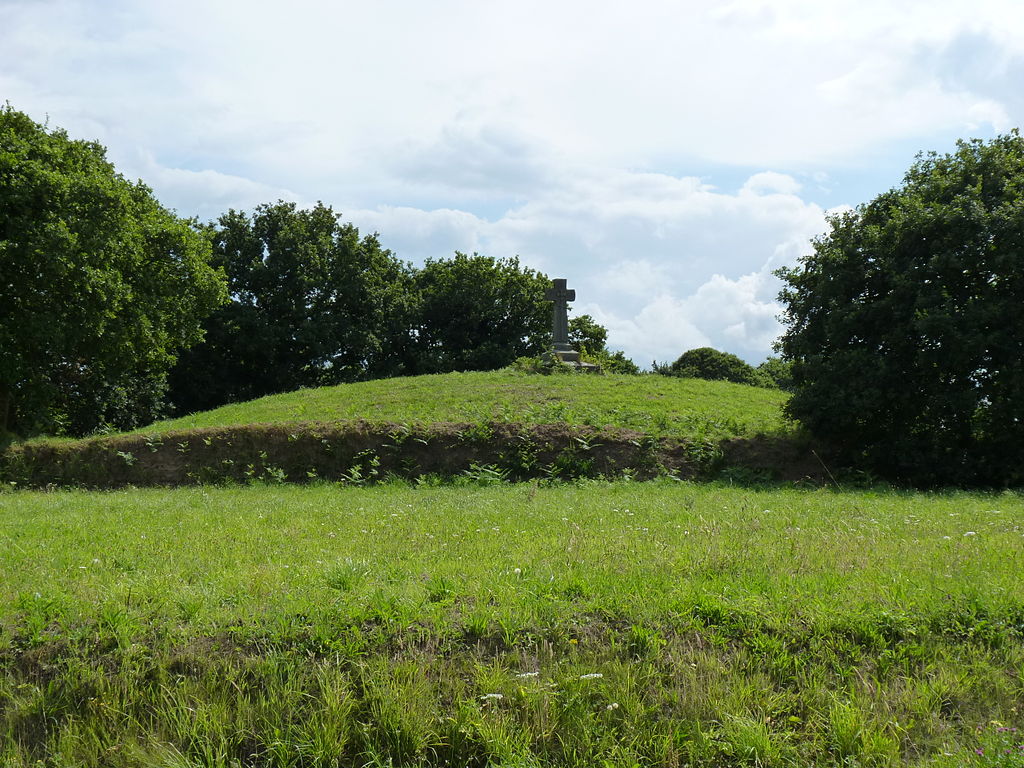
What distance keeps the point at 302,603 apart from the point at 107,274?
17754 mm

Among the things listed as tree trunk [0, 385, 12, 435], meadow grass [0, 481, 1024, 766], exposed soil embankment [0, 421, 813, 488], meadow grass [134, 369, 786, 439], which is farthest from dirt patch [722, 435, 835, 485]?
tree trunk [0, 385, 12, 435]

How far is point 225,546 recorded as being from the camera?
7844mm

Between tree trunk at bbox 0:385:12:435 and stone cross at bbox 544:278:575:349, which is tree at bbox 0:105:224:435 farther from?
stone cross at bbox 544:278:575:349

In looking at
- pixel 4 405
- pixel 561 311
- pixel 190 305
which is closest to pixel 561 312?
pixel 561 311

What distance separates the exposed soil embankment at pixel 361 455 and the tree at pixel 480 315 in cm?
2590

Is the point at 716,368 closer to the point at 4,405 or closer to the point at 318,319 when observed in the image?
the point at 318,319

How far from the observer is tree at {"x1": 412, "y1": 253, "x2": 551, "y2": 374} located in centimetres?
4334

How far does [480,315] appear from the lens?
44062 mm

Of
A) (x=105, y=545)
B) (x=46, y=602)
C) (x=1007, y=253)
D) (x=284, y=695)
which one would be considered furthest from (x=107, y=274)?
(x=1007, y=253)

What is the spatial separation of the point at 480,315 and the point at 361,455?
2832 centimetres

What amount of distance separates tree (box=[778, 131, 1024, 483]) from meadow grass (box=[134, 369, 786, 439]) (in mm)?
2222

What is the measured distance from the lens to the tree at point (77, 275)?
19.0 meters

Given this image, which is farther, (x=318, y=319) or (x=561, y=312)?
(x=318, y=319)

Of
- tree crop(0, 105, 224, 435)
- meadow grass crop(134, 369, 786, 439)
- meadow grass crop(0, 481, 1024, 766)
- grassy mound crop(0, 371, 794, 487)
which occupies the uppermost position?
tree crop(0, 105, 224, 435)
